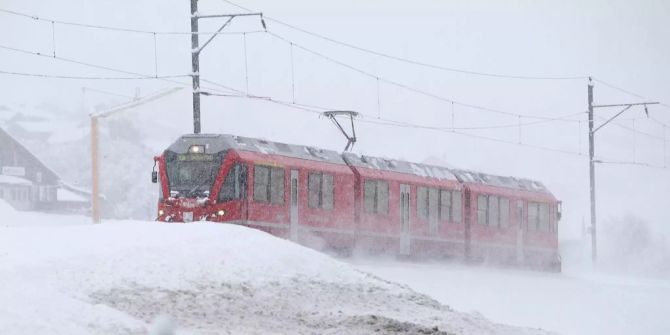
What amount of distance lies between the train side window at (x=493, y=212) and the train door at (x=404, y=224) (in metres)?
5.37

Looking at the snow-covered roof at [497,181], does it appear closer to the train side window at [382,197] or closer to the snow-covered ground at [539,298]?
the snow-covered ground at [539,298]

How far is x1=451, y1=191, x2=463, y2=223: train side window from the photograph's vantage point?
3591cm

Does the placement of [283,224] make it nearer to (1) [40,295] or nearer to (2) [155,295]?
(2) [155,295]

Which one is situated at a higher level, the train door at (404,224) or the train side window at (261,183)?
the train side window at (261,183)

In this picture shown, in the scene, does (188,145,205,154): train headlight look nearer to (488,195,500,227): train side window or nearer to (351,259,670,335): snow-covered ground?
(351,259,670,335): snow-covered ground

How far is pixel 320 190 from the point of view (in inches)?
1182

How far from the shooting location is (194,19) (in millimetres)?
34281

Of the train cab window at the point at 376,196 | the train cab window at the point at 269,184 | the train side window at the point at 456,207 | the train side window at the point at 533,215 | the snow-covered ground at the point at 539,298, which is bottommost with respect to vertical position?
the snow-covered ground at the point at 539,298

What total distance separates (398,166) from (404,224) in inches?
81.8

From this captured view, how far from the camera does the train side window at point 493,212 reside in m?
38.1

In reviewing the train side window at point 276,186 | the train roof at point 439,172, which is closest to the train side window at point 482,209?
the train roof at point 439,172

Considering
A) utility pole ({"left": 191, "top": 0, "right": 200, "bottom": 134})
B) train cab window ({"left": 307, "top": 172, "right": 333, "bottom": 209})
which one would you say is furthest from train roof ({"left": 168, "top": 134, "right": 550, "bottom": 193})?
utility pole ({"left": 191, "top": 0, "right": 200, "bottom": 134})

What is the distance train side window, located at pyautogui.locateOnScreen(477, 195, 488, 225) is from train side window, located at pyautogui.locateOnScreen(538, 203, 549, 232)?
4.39 m

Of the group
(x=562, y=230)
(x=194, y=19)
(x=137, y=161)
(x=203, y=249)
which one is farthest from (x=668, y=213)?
(x=203, y=249)
